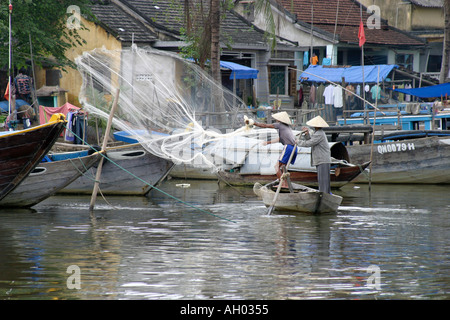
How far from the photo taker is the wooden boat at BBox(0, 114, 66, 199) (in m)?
13.8

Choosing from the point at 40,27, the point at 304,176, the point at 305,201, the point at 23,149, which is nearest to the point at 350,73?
the point at 304,176

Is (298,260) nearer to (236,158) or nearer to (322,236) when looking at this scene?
(322,236)

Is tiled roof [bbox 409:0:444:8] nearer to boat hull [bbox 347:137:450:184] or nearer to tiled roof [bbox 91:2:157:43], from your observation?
tiled roof [bbox 91:2:157:43]

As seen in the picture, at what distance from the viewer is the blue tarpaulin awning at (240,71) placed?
2746 cm

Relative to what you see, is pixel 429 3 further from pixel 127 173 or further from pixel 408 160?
pixel 127 173

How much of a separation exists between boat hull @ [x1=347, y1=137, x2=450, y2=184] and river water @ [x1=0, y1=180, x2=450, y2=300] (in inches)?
142

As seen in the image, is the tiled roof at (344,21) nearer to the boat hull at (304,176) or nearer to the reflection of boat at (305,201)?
the boat hull at (304,176)

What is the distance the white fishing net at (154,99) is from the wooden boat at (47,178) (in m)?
1.15

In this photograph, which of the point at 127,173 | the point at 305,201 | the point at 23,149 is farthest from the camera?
the point at 127,173

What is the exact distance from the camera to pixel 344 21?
36906 millimetres

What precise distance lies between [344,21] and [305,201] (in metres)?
24.3

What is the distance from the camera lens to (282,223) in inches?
536

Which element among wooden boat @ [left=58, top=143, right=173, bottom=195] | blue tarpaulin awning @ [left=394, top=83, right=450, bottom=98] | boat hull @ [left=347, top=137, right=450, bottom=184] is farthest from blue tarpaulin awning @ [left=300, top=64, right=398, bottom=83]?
wooden boat @ [left=58, top=143, right=173, bottom=195]
